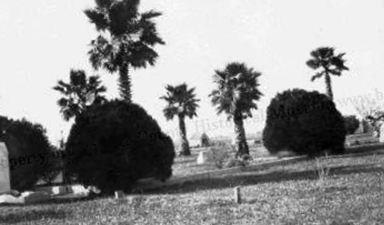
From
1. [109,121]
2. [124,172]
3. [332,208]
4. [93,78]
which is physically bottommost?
[332,208]

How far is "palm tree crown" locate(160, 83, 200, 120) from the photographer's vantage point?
247ft

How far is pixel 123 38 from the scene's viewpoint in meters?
41.2

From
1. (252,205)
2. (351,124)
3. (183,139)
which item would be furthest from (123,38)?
(351,124)

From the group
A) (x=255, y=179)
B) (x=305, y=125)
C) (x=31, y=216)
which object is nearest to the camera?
(x=31, y=216)

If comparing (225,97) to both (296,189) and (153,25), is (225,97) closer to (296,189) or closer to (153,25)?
(153,25)

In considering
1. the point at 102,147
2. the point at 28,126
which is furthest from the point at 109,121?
the point at 28,126

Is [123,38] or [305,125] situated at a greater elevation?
[123,38]

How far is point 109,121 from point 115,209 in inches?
328

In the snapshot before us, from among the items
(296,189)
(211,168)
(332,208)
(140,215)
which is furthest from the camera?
(211,168)

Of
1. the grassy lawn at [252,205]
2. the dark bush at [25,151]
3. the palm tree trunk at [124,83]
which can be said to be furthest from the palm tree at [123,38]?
the grassy lawn at [252,205]

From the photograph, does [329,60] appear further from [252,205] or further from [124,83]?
[252,205]

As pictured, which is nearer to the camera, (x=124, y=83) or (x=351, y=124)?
(x=124, y=83)

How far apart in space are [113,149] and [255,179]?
7045 mm

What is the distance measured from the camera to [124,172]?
2973 centimetres
